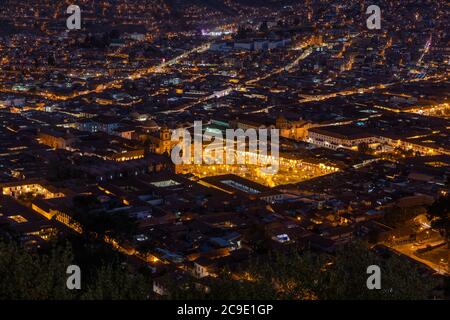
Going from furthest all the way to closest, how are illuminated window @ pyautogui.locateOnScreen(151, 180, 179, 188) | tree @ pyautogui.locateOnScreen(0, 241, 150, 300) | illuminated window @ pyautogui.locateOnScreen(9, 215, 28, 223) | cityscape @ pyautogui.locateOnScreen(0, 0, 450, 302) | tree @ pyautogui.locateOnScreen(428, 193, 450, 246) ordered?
1. illuminated window @ pyautogui.locateOnScreen(151, 180, 179, 188)
2. illuminated window @ pyautogui.locateOnScreen(9, 215, 28, 223)
3. tree @ pyautogui.locateOnScreen(428, 193, 450, 246)
4. cityscape @ pyautogui.locateOnScreen(0, 0, 450, 302)
5. tree @ pyautogui.locateOnScreen(0, 241, 150, 300)

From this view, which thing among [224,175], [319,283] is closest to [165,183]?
[224,175]

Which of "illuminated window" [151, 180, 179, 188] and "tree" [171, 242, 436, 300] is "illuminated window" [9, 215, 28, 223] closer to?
"illuminated window" [151, 180, 179, 188]

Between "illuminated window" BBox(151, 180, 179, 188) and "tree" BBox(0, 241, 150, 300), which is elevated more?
"tree" BBox(0, 241, 150, 300)

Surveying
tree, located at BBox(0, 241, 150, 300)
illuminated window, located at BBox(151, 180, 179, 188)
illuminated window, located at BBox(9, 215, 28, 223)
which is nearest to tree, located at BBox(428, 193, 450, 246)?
illuminated window, located at BBox(151, 180, 179, 188)

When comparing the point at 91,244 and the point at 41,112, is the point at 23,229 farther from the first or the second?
the point at 41,112

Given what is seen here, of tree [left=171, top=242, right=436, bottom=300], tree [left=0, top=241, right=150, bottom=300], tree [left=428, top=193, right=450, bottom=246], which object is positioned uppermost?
tree [left=0, top=241, right=150, bottom=300]

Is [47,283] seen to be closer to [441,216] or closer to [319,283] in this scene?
[319,283]

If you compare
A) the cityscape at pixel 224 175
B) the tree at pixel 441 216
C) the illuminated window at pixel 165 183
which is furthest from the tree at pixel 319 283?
the illuminated window at pixel 165 183

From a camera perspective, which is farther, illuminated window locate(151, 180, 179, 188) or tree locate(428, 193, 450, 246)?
illuminated window locate(151, 180, 179, 188)
